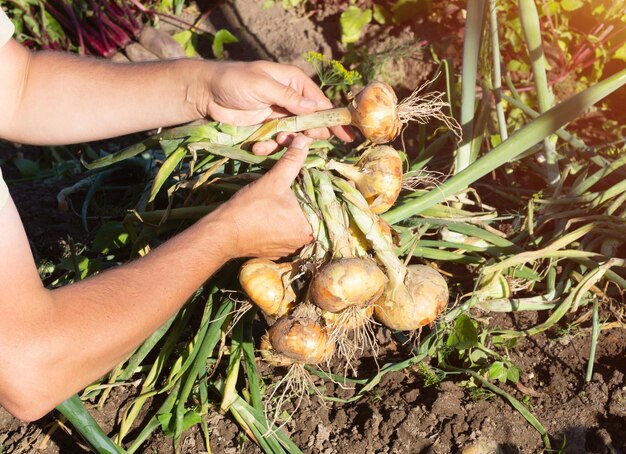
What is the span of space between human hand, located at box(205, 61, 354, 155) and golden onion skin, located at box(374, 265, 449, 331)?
1.65 feet

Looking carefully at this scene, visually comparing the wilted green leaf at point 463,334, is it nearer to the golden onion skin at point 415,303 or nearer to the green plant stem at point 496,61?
the golden onion skin at point 415,303

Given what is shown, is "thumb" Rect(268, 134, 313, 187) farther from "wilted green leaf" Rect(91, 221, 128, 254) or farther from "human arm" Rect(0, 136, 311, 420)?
"wilted green leaf" Rect(91, 221, 128, 254)

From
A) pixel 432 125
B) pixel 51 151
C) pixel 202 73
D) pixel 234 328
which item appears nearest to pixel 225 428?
pixel 234 328

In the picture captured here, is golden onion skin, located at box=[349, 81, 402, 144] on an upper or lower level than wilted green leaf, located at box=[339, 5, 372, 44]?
upper

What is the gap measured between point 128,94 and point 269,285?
66 cm

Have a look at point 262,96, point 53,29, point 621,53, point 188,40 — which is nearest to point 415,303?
point 262,96

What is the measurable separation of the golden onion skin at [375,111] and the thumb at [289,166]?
18 centimetres

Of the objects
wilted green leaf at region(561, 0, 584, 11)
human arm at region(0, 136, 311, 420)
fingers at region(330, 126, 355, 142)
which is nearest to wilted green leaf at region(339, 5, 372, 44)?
wilted green leaf at region(561, 0, 584, 11)

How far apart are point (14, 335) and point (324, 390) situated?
0.95 meters

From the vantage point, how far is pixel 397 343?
7.27 ft

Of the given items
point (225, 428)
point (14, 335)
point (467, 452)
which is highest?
point (14, 335)

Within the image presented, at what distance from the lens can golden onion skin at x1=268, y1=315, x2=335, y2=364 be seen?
180cm

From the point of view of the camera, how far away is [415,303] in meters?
1.87

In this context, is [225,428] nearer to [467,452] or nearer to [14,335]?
[467,452]
